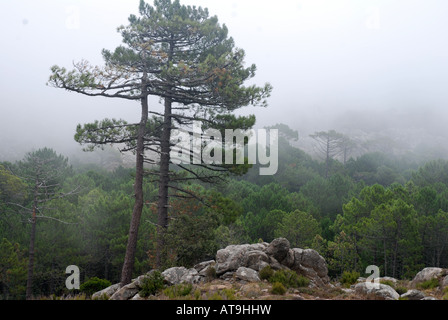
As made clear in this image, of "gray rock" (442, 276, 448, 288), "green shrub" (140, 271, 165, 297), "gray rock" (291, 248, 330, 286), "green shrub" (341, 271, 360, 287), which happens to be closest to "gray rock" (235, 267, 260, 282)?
"gray rock" (291, 248, 330, 286)

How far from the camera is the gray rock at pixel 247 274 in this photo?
8.73m

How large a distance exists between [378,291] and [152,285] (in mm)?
5636

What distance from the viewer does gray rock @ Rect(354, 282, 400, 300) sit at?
7723 millimetres

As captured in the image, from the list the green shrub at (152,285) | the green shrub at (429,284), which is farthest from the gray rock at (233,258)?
the green shrub at (429,284)

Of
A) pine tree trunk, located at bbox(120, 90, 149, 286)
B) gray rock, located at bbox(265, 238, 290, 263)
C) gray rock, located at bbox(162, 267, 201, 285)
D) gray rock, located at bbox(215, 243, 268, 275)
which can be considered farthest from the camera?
pine tree trunk, located at bbox(120, 90, 149, 286)

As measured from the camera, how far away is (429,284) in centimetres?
959

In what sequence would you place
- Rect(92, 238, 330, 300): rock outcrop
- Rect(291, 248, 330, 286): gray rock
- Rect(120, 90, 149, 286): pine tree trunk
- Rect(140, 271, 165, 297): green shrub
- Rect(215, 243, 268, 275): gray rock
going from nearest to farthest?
Rect(140, 271, 165, 297): green shrub → Rect(92, 238, 330, 300): rock outcrop → Rect(215, 243, 268, 275): gray rock → Rect(291, 248, 330, 286): gray rock → Rect(120, 90, 149, 286): pine tree trunk

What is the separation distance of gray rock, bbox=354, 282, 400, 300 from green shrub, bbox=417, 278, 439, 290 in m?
2.33

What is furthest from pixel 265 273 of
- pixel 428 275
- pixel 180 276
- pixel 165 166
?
pixel 165 166

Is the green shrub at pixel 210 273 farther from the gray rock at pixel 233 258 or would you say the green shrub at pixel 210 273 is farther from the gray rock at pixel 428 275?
the gray rock at pixel 428 275

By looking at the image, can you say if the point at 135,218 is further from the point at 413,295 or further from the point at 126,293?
the point at 413,295

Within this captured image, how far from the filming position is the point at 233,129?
13.8 m

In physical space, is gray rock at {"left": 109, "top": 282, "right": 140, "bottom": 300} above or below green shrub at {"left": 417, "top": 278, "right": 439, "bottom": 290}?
below

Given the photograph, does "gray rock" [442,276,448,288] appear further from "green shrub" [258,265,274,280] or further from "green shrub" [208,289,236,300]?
"green shrub" [208,289,236,300]
